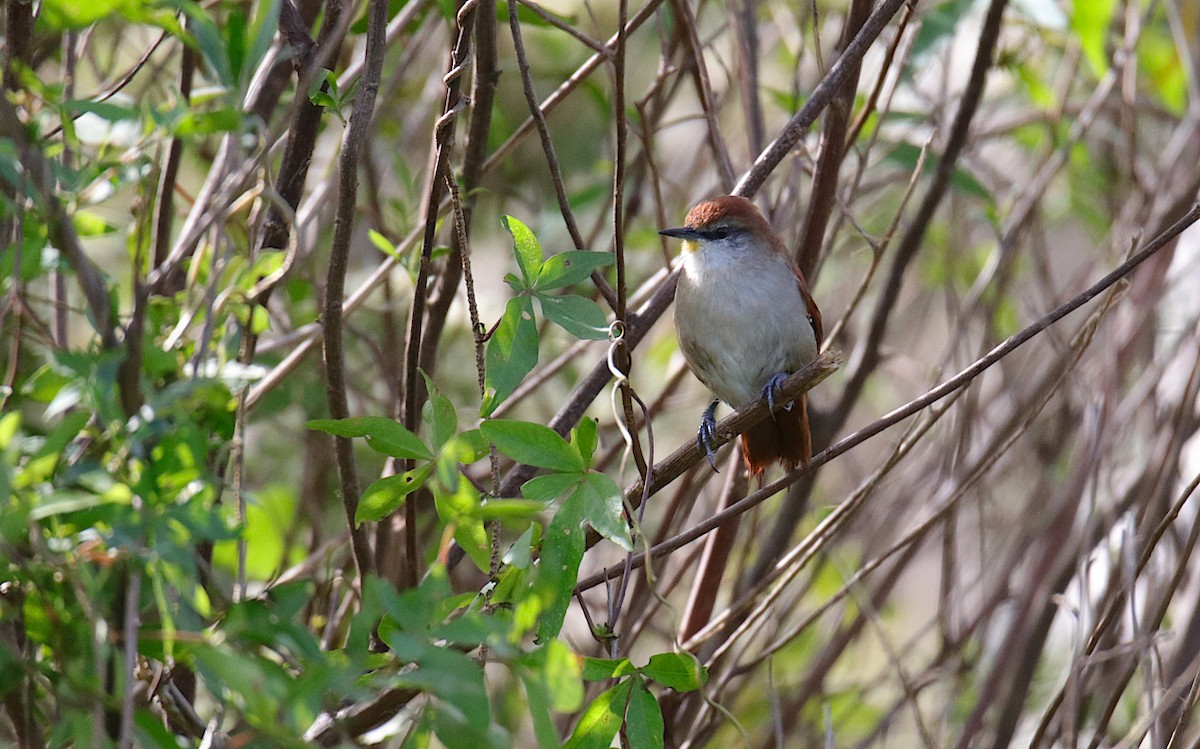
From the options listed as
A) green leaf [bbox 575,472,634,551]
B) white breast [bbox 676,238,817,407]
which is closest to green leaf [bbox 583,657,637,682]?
green leaf [bbox 575,472,634,551]

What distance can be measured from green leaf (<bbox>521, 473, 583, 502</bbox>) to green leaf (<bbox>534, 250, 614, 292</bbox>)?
0.32 meters

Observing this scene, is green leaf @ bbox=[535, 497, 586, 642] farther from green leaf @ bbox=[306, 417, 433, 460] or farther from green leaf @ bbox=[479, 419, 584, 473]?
green leaf @ bbox=[306, 417, 433, 460]

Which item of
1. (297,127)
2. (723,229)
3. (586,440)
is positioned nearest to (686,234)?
(723,229)

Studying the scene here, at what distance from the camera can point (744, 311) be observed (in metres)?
2.82

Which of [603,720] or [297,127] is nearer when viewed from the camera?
[603,720]

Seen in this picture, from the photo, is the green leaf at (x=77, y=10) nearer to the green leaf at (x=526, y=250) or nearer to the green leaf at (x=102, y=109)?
the green leaf at (x=102, y=109)

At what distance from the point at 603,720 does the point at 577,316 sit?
0.60 m

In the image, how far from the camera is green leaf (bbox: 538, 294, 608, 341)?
1.69m

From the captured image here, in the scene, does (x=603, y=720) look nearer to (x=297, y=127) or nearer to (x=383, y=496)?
(x=383, y=496)

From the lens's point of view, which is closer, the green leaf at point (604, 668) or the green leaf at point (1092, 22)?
the green leaf at point (604, 668)

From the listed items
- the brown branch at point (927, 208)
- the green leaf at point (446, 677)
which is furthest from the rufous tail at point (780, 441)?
the green leaf at point (446, 677)

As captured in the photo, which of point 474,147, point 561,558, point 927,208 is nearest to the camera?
point 561,558

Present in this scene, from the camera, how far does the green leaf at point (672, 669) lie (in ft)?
5.18

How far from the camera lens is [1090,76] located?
13.8ft
